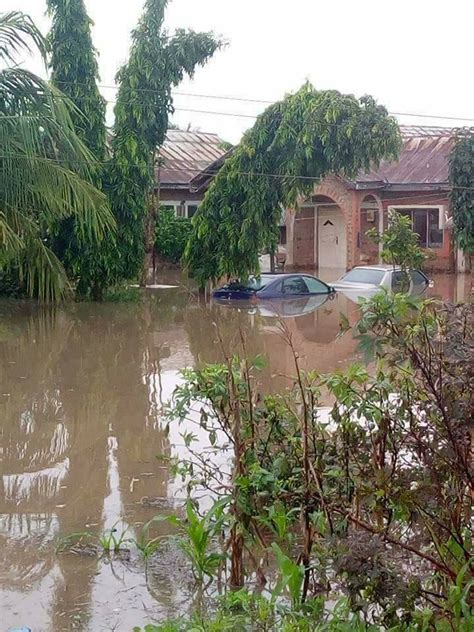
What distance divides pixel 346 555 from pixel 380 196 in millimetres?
31395

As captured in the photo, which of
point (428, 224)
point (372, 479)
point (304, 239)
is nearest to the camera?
point (372, 479)

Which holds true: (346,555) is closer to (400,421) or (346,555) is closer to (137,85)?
(400,421)

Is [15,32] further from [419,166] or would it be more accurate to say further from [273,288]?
[419,166]

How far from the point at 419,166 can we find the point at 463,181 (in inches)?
219

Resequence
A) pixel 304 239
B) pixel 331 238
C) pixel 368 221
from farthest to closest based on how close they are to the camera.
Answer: pixel 304 239
pixel 331 238
pixel 368 221

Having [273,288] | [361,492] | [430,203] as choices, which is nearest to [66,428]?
[361,492]

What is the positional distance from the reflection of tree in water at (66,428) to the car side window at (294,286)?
5982mm

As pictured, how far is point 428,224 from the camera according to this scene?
113 ft

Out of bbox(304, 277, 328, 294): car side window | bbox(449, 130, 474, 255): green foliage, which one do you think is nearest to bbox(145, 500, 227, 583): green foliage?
bbox(304, 277, 328, 294): car side window

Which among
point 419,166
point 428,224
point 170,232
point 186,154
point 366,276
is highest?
point 186,154

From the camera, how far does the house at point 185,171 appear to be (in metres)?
34.6

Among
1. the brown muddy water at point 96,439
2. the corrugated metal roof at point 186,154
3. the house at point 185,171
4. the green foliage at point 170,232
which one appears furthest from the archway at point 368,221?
the brown muddy water at point 96,439

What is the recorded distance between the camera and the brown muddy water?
5.83 m

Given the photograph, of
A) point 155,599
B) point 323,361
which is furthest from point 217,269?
point 155,599
